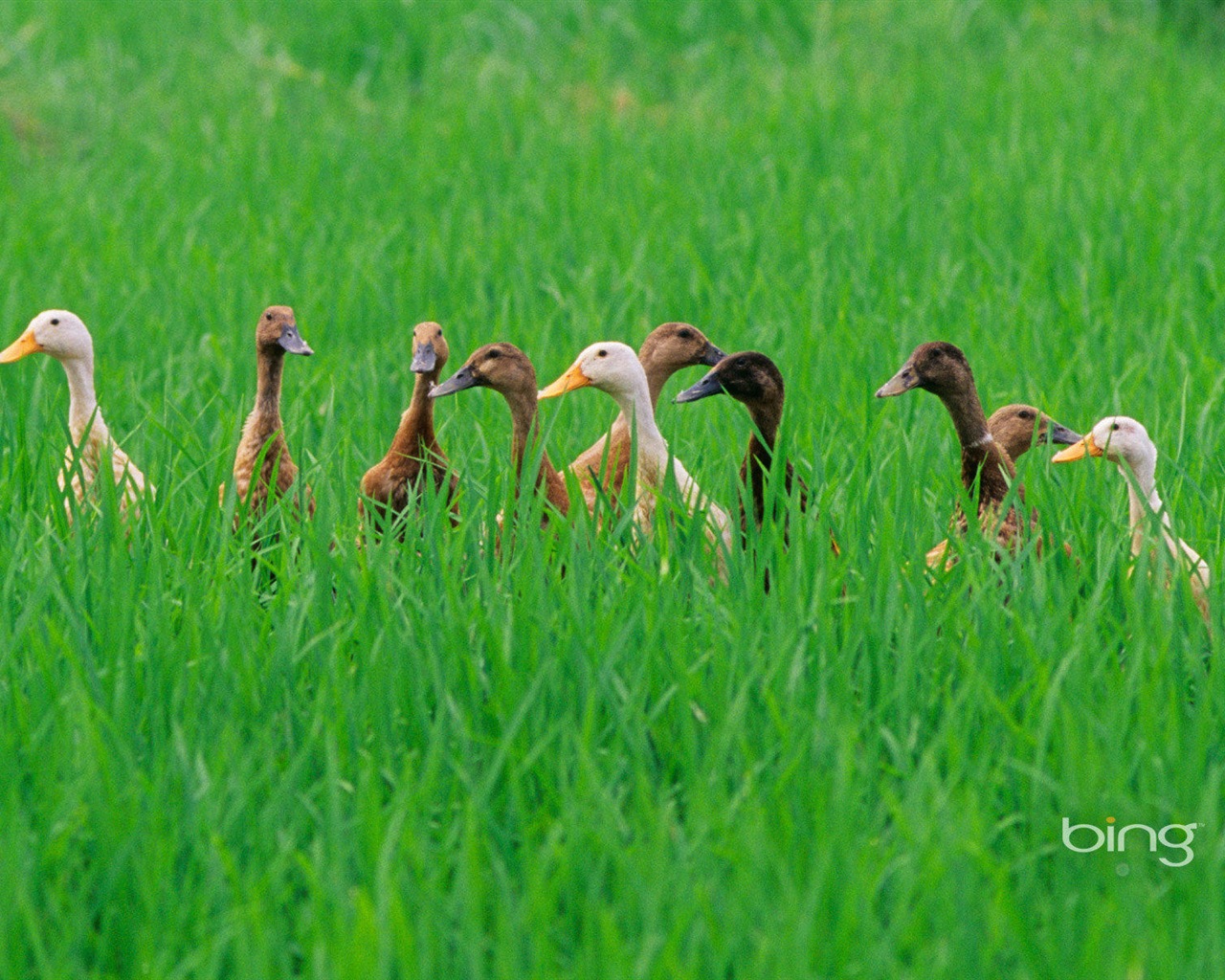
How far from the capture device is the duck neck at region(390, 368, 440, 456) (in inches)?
165

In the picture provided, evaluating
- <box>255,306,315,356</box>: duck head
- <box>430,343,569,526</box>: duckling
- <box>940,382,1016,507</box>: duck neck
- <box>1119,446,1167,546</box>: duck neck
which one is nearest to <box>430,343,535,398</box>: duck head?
<box>430,343,569,526</box>: duckling

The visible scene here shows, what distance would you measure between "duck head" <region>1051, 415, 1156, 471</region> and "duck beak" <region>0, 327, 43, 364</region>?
285 centimetres

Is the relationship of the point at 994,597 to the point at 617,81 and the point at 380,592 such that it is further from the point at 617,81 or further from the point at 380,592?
the point at 617,81

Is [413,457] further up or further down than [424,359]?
further down

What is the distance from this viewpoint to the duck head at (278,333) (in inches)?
169

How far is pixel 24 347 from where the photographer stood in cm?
473

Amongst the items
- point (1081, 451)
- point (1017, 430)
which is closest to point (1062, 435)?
point (1017, 430)

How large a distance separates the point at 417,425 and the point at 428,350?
20cm

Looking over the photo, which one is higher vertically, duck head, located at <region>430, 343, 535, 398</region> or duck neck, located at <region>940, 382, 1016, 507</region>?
duck head, located at <region>430, 343, 535, 398</region>

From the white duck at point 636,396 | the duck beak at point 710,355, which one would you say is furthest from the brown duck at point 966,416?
the duck beak at point 710,355

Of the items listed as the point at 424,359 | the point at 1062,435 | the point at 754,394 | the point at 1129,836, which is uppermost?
the point at 424,359

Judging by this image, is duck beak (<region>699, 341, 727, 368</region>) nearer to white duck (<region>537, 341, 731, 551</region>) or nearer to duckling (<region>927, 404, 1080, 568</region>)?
white duck (<region>537, 341, 731, 551</region>)

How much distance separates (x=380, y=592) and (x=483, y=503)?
61cm

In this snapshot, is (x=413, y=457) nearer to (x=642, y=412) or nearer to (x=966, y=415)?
(x=642, y=412)
